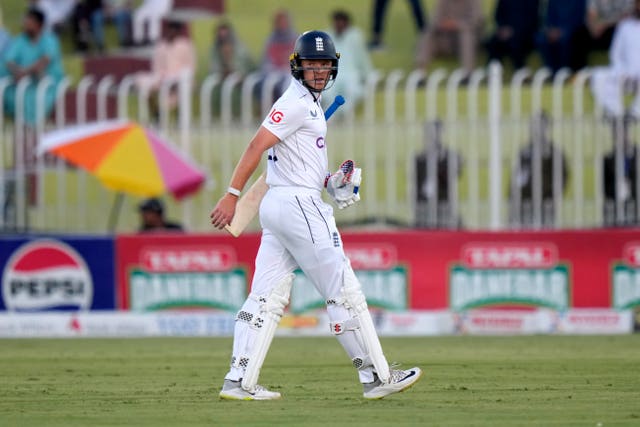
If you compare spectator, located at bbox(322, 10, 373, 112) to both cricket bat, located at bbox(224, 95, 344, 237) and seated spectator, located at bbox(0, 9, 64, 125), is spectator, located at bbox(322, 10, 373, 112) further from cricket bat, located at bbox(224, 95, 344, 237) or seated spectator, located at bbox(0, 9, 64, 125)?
cricket bat, located at bbox(224, 95, 344, 237)

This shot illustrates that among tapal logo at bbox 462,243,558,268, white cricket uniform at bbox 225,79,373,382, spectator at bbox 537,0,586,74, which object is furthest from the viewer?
spectator at bbox 537,0,586,74

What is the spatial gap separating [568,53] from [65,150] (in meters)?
6.60

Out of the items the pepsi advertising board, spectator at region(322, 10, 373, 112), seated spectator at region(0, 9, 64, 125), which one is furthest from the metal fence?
seated spectator at region(0, 9, 64, 125)

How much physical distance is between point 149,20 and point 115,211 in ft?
14.5

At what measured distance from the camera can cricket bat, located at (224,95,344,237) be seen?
9500 mm

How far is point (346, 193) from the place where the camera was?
9.34 m

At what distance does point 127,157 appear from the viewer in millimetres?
17219

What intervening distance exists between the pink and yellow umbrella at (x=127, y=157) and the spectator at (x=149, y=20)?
4.16m

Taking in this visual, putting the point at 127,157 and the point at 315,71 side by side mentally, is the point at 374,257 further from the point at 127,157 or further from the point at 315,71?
the point at 315,71

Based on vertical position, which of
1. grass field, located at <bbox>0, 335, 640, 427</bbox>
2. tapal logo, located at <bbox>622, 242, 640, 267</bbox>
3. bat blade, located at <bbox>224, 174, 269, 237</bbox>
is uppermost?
bat blade, located at <bbox>224, 174, 269, 237</bbox>

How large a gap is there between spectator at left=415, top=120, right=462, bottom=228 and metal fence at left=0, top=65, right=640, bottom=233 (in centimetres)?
1

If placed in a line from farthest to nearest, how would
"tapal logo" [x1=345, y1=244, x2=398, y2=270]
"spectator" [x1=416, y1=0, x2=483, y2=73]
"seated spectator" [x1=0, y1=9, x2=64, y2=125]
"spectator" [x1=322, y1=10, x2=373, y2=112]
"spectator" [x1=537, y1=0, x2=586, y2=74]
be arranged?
1. "spectator" [x1=416, y1=0, x2=483, y2=73]
2. "spectator" [x1=537, y1=0, x2=586, y2=74]
3. "seated spectator" [x1=0, y1=9, x2=64, y2=125]
4. "spectator" [x1=322, y1=10, x2=373, y2=112]
5. "tapal logo" [x1=345, y1=244, x2=398, y2=270]

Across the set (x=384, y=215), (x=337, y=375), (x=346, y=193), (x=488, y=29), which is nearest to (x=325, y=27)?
(x=488, y=29)

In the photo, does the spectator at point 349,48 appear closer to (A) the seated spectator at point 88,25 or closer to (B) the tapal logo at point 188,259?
(B) the tapal logo at point 188,259
